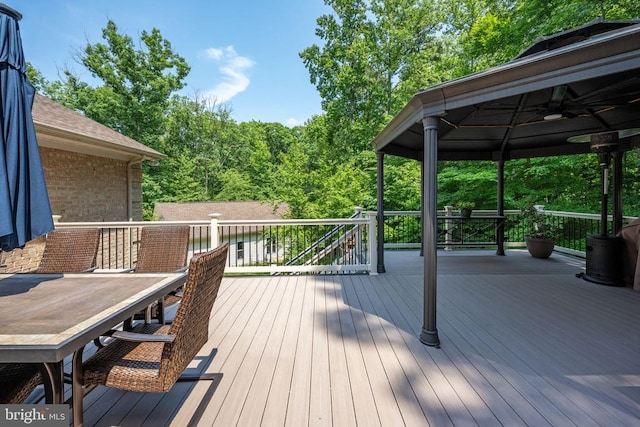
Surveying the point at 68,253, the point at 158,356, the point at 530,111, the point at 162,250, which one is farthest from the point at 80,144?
the point at 530,111

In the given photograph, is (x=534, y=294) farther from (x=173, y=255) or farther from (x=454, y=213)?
(x=173, y=255)

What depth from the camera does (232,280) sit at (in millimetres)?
5180

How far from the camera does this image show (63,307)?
177 centimetres

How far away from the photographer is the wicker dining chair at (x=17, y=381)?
58.6 inches

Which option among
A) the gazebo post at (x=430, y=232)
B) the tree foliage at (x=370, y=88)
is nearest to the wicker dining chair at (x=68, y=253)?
the gazebo post at (x=430, y=232)

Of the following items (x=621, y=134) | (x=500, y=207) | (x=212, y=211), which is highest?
(x=621, y=134)

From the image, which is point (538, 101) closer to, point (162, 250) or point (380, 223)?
point (380, 223)

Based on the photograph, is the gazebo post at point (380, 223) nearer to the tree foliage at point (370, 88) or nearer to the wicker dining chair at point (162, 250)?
the wicker dining chair at point (162, 250)

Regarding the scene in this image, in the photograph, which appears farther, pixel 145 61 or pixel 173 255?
pixel 145 61

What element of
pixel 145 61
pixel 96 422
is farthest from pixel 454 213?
pixel 145 61

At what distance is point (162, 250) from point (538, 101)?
17.0 ft

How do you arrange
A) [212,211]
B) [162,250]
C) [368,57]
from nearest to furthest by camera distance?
[162,250] → [368,57] → [212,211]

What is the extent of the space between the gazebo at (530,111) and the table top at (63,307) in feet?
8.30

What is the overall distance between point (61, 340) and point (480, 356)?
3005 mm
